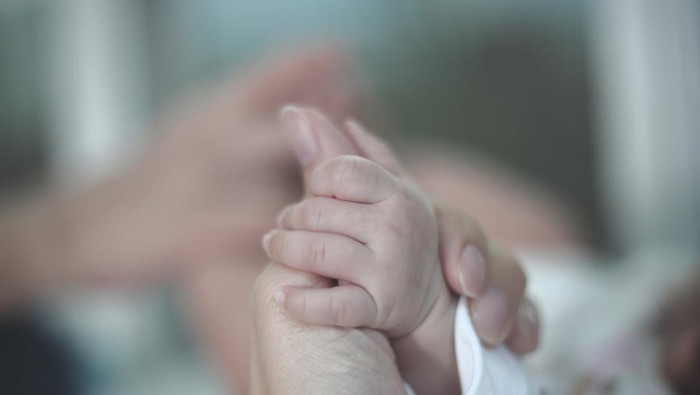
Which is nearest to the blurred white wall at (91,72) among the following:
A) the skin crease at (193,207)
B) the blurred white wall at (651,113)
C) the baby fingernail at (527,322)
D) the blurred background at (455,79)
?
the blurred background at (455,79)

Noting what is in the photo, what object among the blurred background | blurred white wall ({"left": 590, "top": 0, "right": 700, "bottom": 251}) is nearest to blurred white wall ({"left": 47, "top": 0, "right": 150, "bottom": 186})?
the blurred background

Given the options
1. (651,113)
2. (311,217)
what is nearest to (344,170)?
(311,217)

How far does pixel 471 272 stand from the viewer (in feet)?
1.10

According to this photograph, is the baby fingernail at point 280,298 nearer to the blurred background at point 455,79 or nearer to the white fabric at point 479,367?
the white fabric at point 479,367

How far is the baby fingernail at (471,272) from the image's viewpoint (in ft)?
1.10

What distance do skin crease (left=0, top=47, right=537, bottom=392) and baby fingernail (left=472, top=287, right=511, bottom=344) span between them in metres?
0.34

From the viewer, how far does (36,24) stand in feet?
4.78

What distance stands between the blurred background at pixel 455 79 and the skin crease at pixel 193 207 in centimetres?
47

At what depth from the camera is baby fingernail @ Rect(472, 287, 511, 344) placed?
1.12 ft

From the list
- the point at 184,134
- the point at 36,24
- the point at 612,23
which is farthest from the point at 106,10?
the point at 612,23

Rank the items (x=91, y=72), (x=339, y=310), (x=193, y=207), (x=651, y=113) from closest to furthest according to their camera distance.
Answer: (x=339, y=310) → (x=193, y=207) → (x=91, y=72) → (x=651, y=113)

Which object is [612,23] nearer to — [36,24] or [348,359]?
[36,24]

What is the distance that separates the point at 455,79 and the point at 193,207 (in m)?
0.97

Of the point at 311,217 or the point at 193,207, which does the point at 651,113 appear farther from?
the point at 311,217
